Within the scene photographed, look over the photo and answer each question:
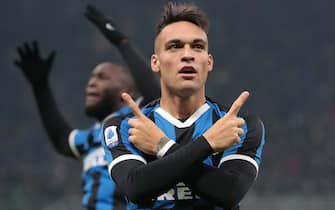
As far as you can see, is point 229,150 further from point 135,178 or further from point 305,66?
point 305,66

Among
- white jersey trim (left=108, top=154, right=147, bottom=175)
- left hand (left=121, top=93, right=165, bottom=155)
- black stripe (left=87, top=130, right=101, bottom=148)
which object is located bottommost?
white jersey trim (left=108, top=154, right=147, bottom=175)

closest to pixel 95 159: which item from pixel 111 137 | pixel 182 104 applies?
pixel 111 137

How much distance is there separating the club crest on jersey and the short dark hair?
1.36 feet

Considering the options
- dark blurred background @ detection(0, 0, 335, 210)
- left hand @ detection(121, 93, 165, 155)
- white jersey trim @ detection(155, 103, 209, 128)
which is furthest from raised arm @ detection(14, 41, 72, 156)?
dark blurred background @ detection(0, 0, 335, 210)

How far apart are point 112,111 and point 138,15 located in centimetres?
949

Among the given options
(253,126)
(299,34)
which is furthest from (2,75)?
(253,126)

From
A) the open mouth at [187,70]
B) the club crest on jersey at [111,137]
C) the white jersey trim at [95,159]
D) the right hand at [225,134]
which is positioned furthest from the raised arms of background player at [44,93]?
the right hand at [225,134]

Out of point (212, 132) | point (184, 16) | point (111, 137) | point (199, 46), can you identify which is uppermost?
point (184, 16)

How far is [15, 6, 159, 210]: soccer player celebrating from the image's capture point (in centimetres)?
417

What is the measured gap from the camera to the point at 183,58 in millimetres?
2318

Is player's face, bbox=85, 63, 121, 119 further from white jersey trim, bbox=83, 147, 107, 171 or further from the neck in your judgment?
the neck

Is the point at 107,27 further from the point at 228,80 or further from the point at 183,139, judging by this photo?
the point at 228,80

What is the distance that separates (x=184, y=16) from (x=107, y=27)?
1.97m

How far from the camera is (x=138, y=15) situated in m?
13.9
